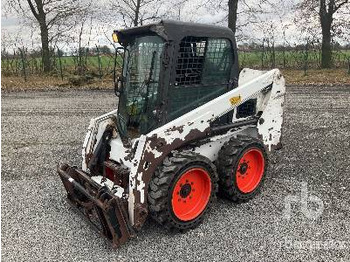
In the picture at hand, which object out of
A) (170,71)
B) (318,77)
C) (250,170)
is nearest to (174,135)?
(170,71)

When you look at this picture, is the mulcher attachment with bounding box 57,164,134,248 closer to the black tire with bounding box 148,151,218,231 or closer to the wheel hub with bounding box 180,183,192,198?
the black tire with bounding box 148,151,218,231

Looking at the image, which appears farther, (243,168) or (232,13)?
(232,13)

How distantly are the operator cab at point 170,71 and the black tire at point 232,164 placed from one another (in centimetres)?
40

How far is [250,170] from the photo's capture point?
4.92 meters

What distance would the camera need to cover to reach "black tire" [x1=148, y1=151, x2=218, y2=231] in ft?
12.4

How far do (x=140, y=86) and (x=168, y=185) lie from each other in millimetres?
1348

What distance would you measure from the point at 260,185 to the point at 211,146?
0.96 metres

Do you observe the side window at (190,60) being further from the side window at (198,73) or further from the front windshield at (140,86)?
the front windshield at (140,86)

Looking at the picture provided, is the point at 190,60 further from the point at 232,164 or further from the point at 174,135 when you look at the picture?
the point at 232,164

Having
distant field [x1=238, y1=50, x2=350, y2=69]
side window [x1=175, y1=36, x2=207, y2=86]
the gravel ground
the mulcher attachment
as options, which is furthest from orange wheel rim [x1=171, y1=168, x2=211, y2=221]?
distant field [x1=238, y1=50, x2=350, y2=69]

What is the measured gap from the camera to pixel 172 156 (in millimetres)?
4020

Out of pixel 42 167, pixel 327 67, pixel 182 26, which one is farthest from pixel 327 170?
pixel 327 67

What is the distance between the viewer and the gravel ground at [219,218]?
3781mm

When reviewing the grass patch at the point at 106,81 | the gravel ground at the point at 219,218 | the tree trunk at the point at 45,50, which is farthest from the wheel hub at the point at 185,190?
the tree trunk at the point at 45,50
